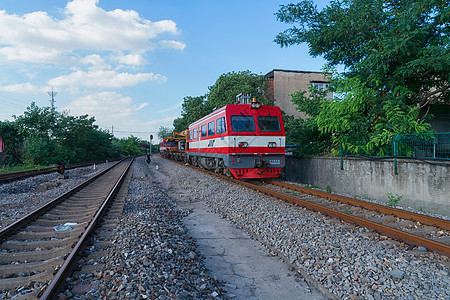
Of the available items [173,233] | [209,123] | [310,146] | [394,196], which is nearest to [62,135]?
[209,123]

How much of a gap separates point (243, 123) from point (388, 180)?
556cm

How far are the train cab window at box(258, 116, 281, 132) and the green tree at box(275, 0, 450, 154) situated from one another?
1.81 metres

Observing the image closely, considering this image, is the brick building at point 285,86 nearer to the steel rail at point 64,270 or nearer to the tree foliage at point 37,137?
the tree foliage at point 37,137

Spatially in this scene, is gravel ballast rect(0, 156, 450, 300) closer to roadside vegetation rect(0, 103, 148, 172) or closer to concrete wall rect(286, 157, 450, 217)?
concrete wall rect(286, 157, 450, 217)

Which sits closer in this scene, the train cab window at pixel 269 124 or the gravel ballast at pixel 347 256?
the gravel ballast at pixel 347 256

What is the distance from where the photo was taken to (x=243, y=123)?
11031mm

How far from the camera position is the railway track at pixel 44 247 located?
308 centimetres

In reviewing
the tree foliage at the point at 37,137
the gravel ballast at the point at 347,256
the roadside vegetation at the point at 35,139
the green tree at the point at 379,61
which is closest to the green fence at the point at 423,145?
the green tree at the point at 379,61

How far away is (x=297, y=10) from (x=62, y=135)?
28.1m

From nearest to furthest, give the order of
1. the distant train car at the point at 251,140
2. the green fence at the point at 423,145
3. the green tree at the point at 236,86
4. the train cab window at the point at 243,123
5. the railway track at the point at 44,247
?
the railway track at the point at 44,247
the green fence at the point at 423,145
the distant train car at the point at 251,140
the train cab window at the point at 243,123
the green tree at the point at 236,86

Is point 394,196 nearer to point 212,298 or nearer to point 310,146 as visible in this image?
point 310,146

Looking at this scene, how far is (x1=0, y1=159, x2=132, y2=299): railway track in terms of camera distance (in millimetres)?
3076

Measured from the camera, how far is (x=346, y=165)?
32.7 ft

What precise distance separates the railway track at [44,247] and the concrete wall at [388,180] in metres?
8.26
